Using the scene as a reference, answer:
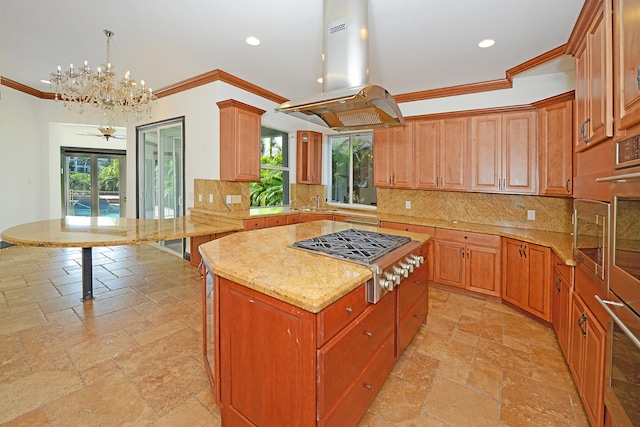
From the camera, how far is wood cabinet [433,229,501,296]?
326 cm

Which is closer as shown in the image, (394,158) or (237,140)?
(237,140)

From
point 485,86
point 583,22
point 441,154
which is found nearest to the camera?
point 583,22

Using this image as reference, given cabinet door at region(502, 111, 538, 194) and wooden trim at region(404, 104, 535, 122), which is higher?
wooden trim at region(404, 104, 535, 122)

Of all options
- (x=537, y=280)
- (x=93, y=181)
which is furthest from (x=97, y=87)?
(x=537, y=280)

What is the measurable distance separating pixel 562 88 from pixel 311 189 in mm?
3916

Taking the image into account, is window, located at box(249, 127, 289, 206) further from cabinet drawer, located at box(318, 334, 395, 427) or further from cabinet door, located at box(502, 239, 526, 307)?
cabinet drawer, located at box(318, 334, 395, 427)

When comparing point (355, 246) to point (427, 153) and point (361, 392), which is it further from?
point (427, 153)

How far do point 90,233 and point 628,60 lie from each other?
3.99 m

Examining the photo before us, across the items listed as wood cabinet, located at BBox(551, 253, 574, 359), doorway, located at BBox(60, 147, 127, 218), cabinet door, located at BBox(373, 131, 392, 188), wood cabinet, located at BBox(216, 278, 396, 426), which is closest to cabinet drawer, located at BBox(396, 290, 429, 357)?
wood cabinet, located at BBox(216, 278, 396, 426)

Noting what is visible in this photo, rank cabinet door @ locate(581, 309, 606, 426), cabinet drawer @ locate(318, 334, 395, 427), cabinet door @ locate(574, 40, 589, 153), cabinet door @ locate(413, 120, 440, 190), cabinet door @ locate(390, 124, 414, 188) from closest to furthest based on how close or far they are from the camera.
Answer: cabinet drawer @ locate(318, 334, 395, 427) < cabinet door @ locate(581, 309, 606, 426) < cabinet door @ locate(574, 40, 589, 153) < cabinet door @ locate(413, 120, 440, 190) < cabinet door @ locate(390, 124, 414, 188)

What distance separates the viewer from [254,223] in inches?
155

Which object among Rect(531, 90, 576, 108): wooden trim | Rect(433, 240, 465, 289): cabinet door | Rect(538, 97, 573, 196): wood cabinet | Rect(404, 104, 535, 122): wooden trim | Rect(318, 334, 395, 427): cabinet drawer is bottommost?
Rect(318, 334, 395, 427): cabinet drawer

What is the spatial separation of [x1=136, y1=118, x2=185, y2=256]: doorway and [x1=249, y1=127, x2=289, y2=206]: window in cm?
129

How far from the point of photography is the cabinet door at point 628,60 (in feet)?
3.89
